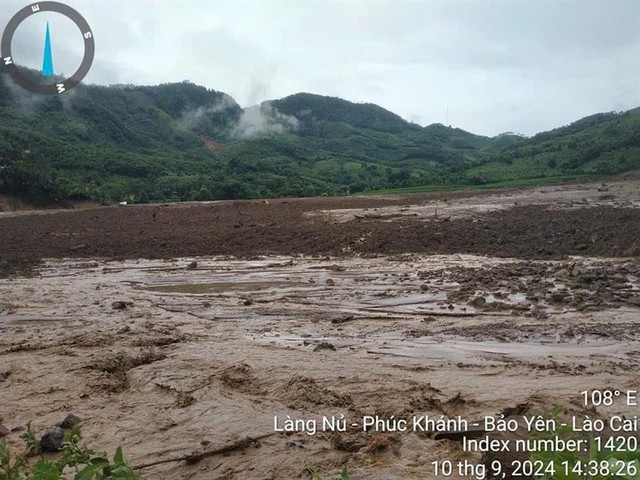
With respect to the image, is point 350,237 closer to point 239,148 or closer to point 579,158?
point 579,158

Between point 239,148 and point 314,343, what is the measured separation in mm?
72677

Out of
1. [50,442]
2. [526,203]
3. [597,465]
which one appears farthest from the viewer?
[526,203]

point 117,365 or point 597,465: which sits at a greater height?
point 597,465

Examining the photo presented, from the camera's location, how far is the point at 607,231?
10.7 meters

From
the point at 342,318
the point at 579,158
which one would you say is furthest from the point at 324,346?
the point at 579,158

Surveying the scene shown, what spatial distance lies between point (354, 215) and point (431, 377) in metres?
14.6

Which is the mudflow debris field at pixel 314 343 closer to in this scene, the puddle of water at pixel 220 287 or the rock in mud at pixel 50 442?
the puddle of water at pixel 220 287

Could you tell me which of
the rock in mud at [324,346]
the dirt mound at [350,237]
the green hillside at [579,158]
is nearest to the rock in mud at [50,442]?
the rock in mud at [324,346]

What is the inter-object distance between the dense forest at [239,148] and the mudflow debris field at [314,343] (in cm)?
2722

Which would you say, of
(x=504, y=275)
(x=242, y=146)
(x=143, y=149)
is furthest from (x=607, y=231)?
(x=242, y=146)

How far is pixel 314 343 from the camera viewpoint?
533 centimetres

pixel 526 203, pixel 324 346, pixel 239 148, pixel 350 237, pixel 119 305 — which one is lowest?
pixel 324 346

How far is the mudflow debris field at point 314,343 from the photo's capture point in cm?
338

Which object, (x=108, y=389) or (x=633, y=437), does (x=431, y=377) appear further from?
(x=108, y=389)
